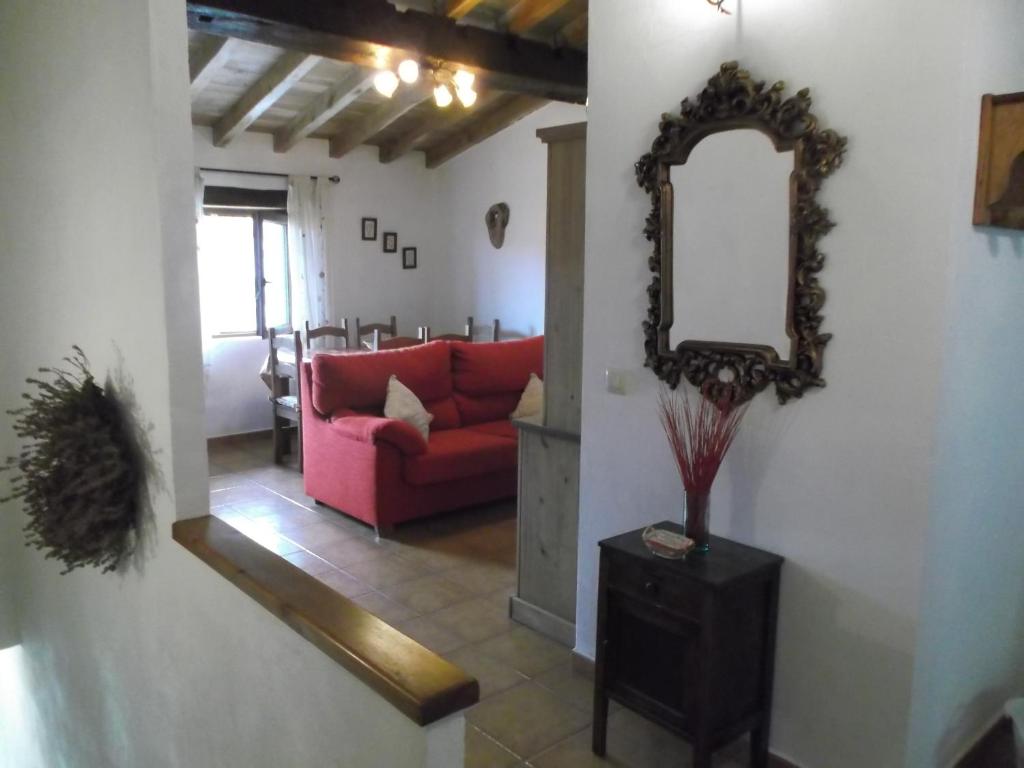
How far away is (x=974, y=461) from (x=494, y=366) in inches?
142

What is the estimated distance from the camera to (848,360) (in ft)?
6.75

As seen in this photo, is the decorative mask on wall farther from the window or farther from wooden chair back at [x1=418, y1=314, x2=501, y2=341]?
the window

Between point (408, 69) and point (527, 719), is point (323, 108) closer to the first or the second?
point (408, 69)

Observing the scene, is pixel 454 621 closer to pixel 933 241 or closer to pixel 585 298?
pixel 585 298

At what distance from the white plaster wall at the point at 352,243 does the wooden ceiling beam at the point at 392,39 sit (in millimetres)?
2378

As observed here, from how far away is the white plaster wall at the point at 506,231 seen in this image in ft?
21.9

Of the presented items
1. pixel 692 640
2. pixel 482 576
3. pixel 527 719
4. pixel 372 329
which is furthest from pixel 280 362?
pixel 692 640

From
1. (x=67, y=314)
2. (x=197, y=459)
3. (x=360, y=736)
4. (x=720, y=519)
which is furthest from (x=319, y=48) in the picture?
(x=360, y=736)

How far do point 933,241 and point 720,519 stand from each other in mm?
993

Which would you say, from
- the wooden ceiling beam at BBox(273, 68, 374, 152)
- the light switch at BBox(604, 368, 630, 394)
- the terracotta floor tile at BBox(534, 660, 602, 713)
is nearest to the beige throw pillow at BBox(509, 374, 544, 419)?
the wooden ceiling beam at BBox(273, 68, 374, 152)

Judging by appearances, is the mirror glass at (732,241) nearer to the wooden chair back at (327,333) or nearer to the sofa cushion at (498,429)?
the sofa cushion at (498,429)

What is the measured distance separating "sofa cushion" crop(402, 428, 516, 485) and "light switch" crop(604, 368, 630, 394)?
6.62 ft

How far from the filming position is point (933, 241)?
73.9 inches

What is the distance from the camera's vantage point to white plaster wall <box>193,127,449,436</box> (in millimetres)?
6539
